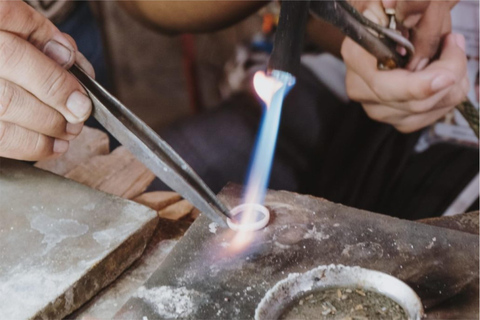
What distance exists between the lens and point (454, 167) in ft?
5.08

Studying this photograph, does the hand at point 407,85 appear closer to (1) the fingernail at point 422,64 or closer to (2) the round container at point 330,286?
(1) the fingernail at point 422,64

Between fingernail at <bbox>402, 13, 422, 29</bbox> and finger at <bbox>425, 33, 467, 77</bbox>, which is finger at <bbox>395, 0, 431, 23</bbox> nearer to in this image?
fingernail at <bbox>402, 13, 422, 29</bbox>

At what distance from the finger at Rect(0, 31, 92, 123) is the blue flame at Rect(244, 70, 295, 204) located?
314 mm

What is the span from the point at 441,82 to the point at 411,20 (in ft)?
0.55

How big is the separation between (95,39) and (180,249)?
132 cm

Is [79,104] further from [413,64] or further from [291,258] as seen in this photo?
[413,64]

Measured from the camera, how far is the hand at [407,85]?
126cm

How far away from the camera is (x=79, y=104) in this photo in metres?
0.96

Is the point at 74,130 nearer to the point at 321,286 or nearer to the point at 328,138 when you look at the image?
the point at 321,286

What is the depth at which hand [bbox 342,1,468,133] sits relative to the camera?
1.26 m

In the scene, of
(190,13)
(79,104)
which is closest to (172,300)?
(79,104)

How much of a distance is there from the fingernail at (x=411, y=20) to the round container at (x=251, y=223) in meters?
0.57

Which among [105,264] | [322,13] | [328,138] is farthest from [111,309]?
[328,138]

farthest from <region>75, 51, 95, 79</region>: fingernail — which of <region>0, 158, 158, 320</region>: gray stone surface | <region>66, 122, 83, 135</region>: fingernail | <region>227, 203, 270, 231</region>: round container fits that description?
<region>227, 203, 270, 231</region>: round container
